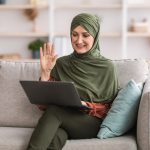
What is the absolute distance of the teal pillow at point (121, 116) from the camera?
→ 2.64 meters

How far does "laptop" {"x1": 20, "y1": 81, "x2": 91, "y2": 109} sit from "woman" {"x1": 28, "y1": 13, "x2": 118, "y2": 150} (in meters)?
0.06

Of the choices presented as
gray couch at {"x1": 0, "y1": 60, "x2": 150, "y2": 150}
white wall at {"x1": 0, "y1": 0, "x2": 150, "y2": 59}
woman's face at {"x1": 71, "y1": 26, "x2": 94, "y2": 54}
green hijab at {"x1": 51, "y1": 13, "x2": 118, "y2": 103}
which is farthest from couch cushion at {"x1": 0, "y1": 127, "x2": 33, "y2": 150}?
white wall at {"x1": 0, "y1": 0, "x2": 150, "y2": 59}

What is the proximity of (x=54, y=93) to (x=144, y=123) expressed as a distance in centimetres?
54

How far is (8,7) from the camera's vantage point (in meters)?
5.67

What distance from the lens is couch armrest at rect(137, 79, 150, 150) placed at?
8.24 feet

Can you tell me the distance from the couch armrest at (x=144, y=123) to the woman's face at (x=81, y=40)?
1.74 feet

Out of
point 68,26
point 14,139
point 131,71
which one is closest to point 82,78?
point 131,71

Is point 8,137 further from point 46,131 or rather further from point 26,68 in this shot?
point 26,68

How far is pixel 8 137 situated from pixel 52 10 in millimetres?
3202

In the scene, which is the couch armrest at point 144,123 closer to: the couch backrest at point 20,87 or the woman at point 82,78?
the woman at point 82,78

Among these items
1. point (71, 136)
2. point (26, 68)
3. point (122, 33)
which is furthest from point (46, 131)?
point (122, 33)

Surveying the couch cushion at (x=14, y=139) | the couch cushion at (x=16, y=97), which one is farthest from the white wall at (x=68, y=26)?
the couch cushion at (x=14, y=139)

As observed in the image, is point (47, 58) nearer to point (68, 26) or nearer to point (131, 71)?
point (131, 71)

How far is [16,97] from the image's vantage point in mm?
3053
